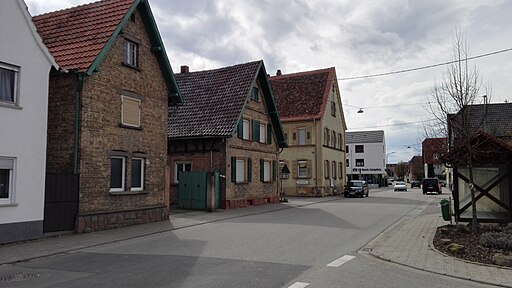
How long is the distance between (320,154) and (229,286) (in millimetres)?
33867

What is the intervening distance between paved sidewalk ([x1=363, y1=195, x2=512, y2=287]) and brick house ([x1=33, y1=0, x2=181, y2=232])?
30.8ft

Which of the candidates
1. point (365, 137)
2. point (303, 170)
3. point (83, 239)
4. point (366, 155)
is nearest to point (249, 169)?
point (303, 170)

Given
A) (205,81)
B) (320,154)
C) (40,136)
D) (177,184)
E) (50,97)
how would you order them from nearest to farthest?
(40,136), (50,97), (177,184), (205,81), (320,154)

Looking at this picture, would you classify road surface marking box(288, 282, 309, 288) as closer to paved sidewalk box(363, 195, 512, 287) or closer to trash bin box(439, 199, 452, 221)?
paved sidewalk box(363, 195, 512, 287)

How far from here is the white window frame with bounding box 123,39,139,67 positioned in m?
18.4

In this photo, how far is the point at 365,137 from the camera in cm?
8625

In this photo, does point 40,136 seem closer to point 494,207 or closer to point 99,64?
point 99,64

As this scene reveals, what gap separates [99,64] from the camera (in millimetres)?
16500

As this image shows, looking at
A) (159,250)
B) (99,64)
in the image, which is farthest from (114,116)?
(159,250)

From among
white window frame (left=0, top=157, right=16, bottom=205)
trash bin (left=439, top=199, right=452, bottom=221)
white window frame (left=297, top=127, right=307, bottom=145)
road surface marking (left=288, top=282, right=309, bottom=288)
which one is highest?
white window frame (left=297, top=127, right=307, bottom=145)

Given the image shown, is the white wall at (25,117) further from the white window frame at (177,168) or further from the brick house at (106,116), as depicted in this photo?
the white window frame at (177,168)

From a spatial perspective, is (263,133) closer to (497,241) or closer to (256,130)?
(256,130)

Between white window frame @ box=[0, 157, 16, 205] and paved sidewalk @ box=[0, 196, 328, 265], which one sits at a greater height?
white window frame @ box=[0, 157, 16, 205]

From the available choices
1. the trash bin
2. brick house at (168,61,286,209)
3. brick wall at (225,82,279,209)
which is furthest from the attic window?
the trash bin
